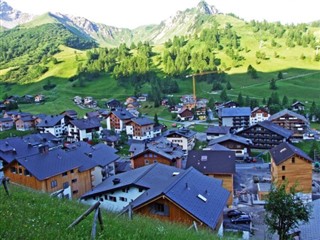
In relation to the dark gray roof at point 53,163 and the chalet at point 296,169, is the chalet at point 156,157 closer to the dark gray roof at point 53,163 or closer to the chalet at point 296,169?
the dark gray roof at point 53,163

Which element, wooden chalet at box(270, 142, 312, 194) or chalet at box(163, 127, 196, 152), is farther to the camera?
chalet at box(163, 127, 196, 152)

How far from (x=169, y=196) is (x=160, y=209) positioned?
1.71 metres

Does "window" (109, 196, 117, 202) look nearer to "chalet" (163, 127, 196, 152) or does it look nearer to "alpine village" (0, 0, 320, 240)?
"alpine village" (0, 0, 320, 240)

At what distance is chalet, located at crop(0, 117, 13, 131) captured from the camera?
319 ft

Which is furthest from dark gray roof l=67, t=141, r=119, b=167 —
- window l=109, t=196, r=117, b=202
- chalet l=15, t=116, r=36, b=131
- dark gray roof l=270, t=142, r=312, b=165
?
chalet l=15, t=116, r=36, b=131

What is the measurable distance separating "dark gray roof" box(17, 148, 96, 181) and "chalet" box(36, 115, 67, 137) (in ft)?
156

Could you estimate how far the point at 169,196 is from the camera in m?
24.1

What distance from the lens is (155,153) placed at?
51844mm

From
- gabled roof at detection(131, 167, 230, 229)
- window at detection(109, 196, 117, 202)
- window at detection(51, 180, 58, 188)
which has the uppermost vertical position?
gabled roof at detection(131, 167, 230, 229)

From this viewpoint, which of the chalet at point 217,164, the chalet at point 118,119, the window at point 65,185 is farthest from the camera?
the chalet at point 118,119

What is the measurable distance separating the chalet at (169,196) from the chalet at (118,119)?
60043 mm

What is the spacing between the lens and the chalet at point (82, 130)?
83.1 metres

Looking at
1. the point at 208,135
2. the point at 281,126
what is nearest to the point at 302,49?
the point at 281,126

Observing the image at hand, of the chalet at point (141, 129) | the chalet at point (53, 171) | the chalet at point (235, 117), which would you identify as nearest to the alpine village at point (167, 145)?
the chalet at point (53, 171)
